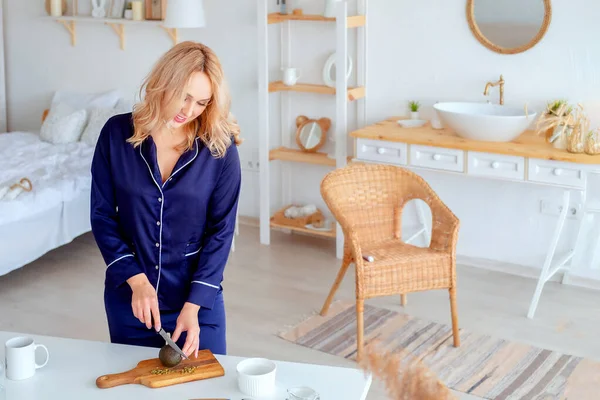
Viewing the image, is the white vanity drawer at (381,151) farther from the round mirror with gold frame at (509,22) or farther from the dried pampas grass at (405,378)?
the dried pampas grass at (405,378)

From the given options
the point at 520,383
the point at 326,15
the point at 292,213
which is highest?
the point at 326,15

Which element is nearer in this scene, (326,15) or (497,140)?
(497,140)

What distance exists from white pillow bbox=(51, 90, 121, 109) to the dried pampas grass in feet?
16.7

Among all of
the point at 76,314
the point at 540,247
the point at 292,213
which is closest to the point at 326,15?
the point at 292,213

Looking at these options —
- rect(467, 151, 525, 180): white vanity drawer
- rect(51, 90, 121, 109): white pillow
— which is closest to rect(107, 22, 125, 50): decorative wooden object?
rect(51, 90, 121, 109): white pillow

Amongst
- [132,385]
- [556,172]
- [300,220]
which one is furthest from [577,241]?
[132,385]

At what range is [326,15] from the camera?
475 centimetres

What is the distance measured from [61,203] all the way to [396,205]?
1925 millimetres

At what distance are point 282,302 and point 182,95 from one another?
7.65 feet

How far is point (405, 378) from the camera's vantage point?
0.80m

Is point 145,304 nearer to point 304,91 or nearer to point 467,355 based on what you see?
point 467,355

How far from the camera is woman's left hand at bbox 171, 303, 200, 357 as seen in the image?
2.11m

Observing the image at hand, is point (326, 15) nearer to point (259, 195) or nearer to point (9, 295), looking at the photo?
point (259, 195)

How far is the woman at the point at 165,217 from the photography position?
220cm
